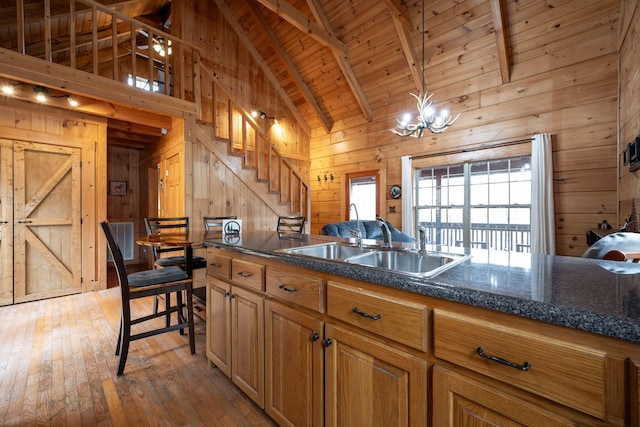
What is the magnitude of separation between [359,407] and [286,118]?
657 cm

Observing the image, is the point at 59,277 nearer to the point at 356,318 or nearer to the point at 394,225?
the point at 356,318

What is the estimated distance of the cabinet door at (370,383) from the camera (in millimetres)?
945

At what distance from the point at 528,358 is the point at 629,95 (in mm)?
3662

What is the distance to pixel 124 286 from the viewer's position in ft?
6.86

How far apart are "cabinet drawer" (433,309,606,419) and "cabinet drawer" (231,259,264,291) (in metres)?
1.00

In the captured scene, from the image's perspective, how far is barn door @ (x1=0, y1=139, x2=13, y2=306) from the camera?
361cm

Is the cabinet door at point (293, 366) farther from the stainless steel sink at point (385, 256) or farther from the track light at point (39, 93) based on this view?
the track light at point (39, 93)

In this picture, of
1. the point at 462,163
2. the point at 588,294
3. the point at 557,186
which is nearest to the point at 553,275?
the point at 588,294

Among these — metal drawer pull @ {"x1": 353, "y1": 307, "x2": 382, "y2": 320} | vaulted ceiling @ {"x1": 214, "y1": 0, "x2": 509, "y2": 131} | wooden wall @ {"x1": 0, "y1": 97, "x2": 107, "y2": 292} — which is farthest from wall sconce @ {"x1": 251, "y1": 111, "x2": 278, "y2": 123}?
metal drawer pull @ {"x1": 353, "y1": 307, "x2": 382, "y2": 320}

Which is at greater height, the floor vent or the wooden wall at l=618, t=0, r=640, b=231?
the wooden wall at l=618, t=0, r=640, b=231

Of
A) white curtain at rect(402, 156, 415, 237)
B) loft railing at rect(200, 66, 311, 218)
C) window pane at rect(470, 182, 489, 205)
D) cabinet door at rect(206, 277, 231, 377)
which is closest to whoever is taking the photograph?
cabinet door at rect(206, 277, 231, 377)

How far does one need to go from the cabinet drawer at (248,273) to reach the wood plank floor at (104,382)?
80cm

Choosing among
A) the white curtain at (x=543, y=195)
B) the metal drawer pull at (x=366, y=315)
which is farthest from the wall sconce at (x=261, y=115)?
the metal drawer pull at (x=366, y=315)

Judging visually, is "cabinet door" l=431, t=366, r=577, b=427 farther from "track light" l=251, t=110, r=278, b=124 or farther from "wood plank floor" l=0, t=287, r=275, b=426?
"track light" l=251, t=110, r=278, b=124
